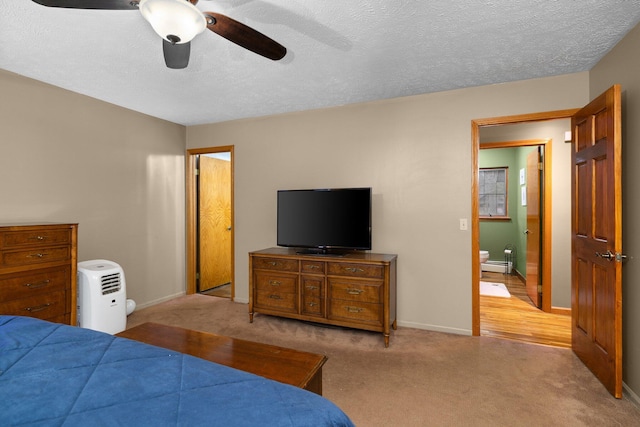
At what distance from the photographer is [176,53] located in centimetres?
181

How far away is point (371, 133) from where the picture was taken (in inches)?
141

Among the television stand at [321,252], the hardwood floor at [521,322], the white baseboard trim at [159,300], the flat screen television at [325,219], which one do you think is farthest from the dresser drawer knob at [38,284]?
the hardwood floor at [521,322]

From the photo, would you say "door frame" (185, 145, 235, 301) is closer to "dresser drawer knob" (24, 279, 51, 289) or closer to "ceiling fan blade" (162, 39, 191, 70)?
"dresser drawer knob" (24, 279, 51, 289)

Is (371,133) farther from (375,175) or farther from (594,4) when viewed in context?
(594,4)

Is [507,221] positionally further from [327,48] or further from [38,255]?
[38,255]

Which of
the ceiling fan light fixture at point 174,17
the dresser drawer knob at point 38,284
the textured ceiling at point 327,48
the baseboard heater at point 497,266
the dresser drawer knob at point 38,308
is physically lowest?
the baseboard heater at point 497,266

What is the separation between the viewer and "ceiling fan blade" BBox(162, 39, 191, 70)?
1.76 metres

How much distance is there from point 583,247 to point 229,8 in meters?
3.07

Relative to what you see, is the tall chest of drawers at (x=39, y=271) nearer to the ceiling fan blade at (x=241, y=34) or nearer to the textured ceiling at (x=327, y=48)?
the textured ceiling at (x=327, y=48)

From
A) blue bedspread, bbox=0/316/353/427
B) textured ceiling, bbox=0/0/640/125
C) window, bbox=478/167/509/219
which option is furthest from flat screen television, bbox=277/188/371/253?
window, bbox=478/167/509/219

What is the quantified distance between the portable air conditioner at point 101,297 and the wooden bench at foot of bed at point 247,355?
1.31 m

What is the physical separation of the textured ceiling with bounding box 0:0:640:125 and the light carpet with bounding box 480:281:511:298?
9.76 feet

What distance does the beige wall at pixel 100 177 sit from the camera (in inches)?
115

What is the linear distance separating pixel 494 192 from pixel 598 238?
4.20m
